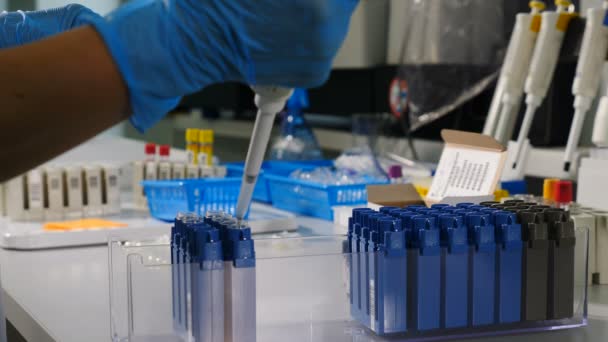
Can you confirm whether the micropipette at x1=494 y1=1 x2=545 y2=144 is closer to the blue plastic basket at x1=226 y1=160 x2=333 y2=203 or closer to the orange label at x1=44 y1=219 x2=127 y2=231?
the blue plastic basket at x1=226 y1=160 x2=333 y2=203

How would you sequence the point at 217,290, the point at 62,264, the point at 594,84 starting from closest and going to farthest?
the point at 217,290 < the point at 62,264 < the point at 594,84

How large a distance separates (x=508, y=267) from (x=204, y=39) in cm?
53

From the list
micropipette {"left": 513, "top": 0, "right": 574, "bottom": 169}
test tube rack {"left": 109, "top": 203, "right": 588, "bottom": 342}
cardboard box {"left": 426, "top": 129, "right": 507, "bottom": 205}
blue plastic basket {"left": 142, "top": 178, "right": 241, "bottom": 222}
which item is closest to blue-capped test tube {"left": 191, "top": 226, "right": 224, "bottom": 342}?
test tube rack {"left": 109, "top": 203, "right": 588, "bottom": 342}

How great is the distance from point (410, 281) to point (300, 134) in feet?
5.69

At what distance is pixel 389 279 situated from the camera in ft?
3.30

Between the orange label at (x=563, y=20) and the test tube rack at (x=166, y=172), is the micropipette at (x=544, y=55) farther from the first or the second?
the test tube rack at (x=166, y=172)

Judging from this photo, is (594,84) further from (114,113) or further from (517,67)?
(114,113)

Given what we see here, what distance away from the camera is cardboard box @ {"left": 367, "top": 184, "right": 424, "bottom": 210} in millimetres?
1473

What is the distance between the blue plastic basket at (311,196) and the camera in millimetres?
1922

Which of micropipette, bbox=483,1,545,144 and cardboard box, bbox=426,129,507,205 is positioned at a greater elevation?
micropipette, bbox=483,1,545,144

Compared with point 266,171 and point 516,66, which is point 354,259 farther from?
point 266,171

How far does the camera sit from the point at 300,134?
8.95 ft

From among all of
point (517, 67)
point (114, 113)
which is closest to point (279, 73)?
point (114, 113)

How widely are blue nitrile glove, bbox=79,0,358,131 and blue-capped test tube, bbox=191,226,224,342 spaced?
25 cm
